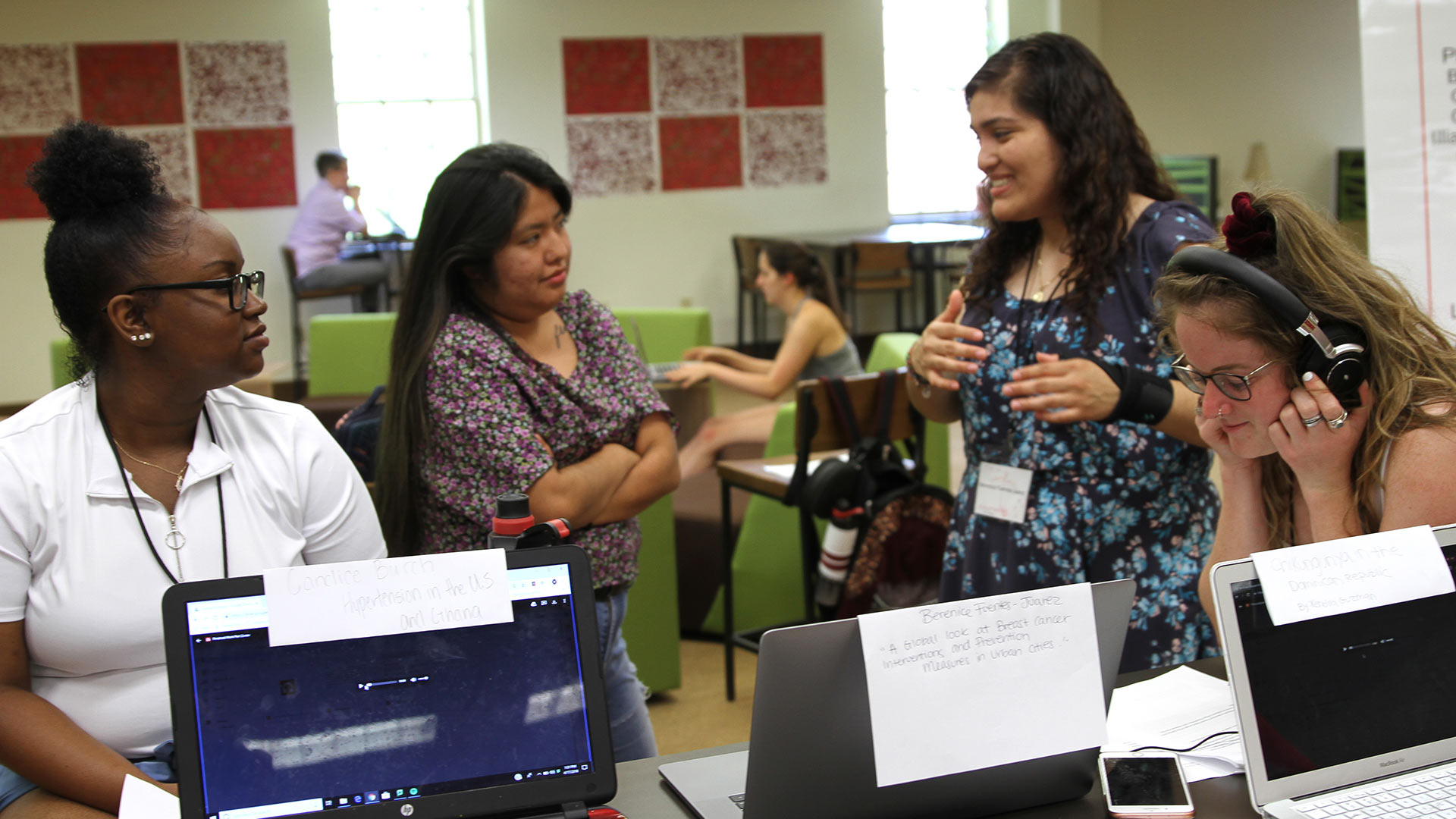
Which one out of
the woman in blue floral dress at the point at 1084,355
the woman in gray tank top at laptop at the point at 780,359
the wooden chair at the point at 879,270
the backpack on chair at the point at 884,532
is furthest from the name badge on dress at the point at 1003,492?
the wooden chair at the point at 879,270

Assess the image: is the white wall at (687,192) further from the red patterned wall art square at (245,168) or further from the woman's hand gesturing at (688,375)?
the woman's hand gesturing at (688,375)

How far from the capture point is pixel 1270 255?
1.43 meters

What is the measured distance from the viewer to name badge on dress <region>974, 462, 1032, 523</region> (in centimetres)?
200

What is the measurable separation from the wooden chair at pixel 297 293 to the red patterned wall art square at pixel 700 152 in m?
2.59

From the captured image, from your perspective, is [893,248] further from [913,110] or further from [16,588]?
[16,588]

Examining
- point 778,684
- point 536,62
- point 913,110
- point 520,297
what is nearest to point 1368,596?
point 778,684

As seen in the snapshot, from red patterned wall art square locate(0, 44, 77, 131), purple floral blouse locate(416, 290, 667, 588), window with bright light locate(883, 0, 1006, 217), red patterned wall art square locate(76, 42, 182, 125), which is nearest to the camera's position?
purple floral blouse locate(416, 290, 667, 588)

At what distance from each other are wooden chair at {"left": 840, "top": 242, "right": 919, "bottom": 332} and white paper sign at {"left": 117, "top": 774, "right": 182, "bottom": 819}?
7938 millimetres

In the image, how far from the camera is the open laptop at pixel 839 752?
3.56ft

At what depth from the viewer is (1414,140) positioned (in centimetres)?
228

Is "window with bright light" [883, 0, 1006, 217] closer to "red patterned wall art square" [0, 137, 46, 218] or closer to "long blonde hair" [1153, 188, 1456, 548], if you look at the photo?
"red patterned wall art square" [0, 137, 46, 218]

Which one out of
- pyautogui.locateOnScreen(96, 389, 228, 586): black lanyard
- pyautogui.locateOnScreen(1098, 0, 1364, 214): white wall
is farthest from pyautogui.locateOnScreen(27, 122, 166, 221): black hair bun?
pyautogui.locateOnScreen(1098, 0, 1364, 214): white wall

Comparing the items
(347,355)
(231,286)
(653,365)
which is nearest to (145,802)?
(231,286)

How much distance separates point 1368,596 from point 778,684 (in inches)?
23.9
